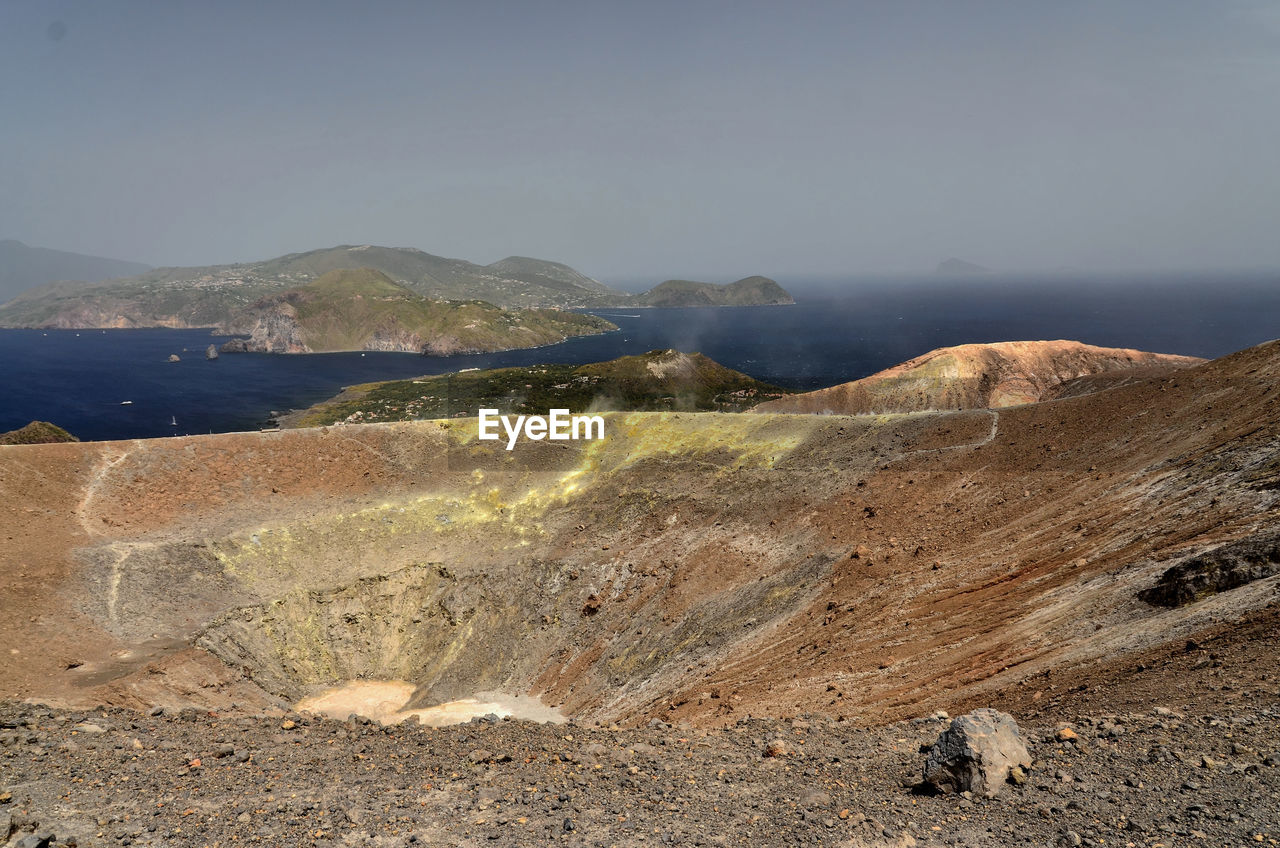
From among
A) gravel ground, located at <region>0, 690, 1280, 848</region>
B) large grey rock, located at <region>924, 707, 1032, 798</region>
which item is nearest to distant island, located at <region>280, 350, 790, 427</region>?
gravel ground, located at <region>0, 690, 1280, 848</region>

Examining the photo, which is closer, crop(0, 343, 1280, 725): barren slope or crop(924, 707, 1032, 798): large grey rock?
crop(924, 707, 1032, 798): large grey rock

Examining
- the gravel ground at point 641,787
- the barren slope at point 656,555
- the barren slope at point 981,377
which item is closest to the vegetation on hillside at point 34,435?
the barren slope at point 656,555

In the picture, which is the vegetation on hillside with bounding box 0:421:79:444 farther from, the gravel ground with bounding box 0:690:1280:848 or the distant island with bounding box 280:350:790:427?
the gravel ground with bounding box 0:690:1280:848

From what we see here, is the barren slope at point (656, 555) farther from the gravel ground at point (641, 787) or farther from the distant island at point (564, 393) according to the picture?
the distant island at point (564, 393)

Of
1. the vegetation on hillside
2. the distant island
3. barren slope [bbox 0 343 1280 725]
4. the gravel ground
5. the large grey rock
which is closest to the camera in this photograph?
the gravel ground

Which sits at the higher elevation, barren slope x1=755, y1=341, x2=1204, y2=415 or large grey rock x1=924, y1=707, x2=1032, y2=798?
barren slope x1=755, y1=341, x2=1204, y2=415

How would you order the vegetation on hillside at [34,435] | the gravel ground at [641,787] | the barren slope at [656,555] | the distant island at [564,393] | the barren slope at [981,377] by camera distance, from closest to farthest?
the gravel ground at [641,787] → the barren slope at [656,555] → the vegetation on hillside at [34,435] → the barren slope at [981,377] → the distant island at [564,393]

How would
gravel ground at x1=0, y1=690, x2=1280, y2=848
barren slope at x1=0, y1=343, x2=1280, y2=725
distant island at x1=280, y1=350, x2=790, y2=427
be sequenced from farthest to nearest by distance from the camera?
distant island at x1=280, y1=350, x2=790, y2=427 < barren slope at x1=0, y1=343, x2=1280, y2=725 < gravel ground at x1=0, y1=690, x2=1280, y2=848
